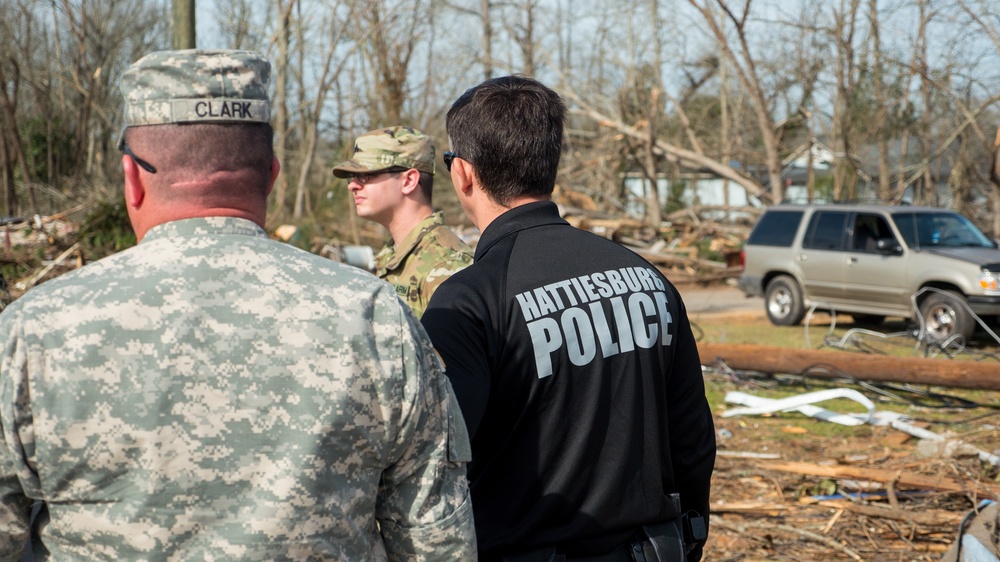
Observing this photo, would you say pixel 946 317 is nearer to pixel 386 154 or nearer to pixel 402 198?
pixel 402 198

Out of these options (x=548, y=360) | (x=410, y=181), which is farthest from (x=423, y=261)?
(x=548, y=360)

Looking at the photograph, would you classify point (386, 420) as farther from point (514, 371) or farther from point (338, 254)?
point (338, 254)

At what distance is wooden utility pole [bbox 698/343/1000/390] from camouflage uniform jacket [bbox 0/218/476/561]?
783cm

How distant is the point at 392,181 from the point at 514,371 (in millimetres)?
2001

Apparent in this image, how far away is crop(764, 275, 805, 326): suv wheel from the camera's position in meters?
14.0

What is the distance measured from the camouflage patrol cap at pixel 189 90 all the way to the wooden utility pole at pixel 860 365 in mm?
8014

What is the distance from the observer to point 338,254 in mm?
16641

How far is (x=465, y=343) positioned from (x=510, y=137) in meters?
0.56

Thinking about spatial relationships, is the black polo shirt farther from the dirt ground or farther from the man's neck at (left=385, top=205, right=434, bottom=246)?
the dirt ground

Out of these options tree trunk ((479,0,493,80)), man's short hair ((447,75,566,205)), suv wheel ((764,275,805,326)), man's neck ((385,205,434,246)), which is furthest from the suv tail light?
tree trunk ((479,0,493,80))

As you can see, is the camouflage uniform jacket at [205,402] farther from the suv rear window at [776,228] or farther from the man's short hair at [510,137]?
the suv rear window at [776,228]

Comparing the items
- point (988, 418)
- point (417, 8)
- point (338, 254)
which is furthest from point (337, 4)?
point (988, 418)

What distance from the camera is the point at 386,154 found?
A: 12.9 ft

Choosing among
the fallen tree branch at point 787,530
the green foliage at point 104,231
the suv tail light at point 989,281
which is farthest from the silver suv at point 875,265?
the green foliage at point 104,231
